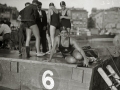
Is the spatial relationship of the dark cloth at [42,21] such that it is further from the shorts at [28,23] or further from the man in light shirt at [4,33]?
the man in light shirt at [4,33]


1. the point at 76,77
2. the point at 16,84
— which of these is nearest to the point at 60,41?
the point at 76,77

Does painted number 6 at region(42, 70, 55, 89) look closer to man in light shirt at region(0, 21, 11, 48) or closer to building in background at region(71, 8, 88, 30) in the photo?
man in light shirt at region(0, 21, 11, 48)

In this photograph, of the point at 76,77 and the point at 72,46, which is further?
the point at 72,46

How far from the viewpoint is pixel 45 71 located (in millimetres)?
4695

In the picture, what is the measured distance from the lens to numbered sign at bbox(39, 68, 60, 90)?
179 inches

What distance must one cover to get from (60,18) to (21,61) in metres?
2.41

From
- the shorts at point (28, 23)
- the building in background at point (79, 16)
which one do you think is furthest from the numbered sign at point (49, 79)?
the building in background at point (79, 16)

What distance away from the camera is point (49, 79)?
4.65 metres

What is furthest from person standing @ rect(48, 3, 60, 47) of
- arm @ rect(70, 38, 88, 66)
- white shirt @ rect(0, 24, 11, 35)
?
white shirt @ rect(0, 24, 11, 35)

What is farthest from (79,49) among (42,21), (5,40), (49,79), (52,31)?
(5,40)

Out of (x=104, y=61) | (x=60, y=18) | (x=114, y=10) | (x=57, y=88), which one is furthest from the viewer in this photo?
(x=114, y=10)

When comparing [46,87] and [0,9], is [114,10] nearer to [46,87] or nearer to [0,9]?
[0,9]

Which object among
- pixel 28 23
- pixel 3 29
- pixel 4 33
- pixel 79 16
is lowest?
pixel 4 33

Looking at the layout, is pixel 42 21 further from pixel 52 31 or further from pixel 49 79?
pixel 49 79
